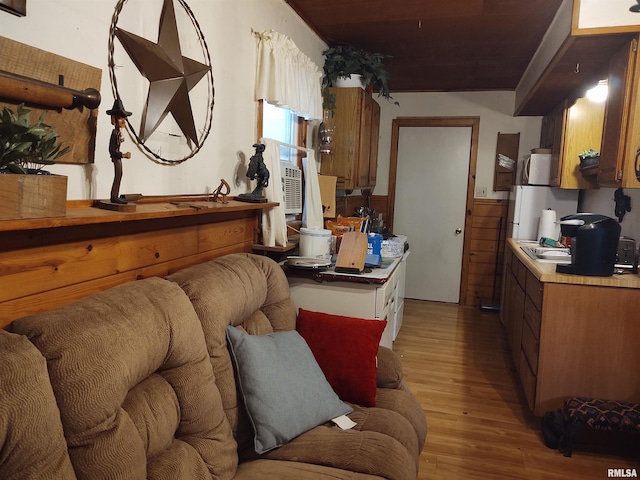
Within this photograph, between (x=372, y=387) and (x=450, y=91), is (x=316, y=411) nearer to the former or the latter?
(x=372, y=387)

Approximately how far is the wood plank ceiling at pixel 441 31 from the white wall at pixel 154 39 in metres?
0.35

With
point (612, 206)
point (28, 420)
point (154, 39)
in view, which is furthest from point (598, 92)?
point (28, 420)

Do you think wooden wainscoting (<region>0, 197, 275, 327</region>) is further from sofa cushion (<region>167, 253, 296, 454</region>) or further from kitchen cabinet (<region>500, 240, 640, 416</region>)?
kitchen cabinet (<region>500, 240, 640, 416</region>)

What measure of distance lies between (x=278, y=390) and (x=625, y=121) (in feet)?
7.53

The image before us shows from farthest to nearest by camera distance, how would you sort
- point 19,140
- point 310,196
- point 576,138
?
point 576,138 → point 310,196 → point 19,140

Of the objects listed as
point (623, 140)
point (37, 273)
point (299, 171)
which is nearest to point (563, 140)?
point (623, 140)

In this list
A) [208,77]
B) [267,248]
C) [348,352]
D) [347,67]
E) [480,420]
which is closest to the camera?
[348,352]

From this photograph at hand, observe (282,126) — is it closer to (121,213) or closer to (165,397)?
(121,213)

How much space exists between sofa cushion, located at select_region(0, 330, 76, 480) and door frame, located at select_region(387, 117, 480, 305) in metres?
4.89

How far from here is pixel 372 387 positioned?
6.46ft

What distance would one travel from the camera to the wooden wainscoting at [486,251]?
5289 mm

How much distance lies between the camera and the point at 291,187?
3119 millimetres

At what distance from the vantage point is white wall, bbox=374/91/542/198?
5.17m

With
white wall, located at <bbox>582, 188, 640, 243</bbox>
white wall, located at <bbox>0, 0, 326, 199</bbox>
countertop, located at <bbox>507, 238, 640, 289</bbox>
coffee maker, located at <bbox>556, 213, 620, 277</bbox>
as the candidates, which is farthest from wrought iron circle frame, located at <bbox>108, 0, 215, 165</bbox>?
white wall, located at <bbox>582, 188, 640, 243</bbox>
